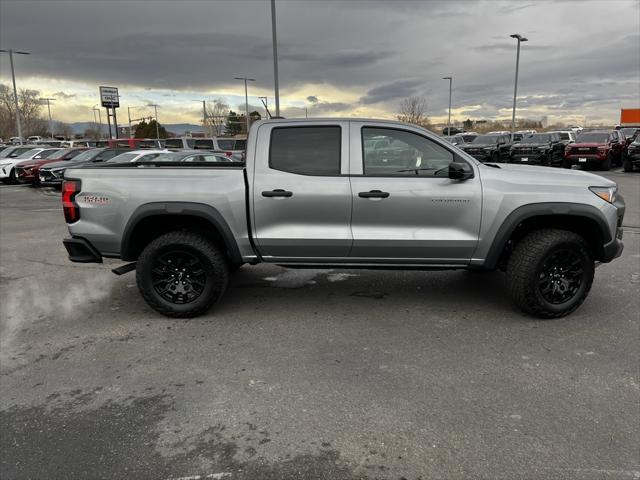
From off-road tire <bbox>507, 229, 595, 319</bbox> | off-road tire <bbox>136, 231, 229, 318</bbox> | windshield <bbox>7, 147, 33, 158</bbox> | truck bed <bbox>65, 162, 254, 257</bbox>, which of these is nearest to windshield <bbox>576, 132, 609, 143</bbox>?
off-road tire <bbox>507, 229, 595, 319</bbox>

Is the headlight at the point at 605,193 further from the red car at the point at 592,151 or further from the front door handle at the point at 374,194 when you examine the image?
the red car at the point at 592,151

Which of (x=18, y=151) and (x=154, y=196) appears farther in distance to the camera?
(x=18, y=151)

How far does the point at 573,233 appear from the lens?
183 inches

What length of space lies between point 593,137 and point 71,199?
2384 centimetres

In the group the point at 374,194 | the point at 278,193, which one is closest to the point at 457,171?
the point at 374,194

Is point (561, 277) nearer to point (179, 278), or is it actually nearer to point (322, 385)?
point (322, 385)

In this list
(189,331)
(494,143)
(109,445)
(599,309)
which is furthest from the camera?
(494,143)

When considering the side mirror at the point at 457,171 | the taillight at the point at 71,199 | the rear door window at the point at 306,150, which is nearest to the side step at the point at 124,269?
the taillight at the point at 71,199

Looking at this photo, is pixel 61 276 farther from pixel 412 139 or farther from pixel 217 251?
pixel 412 139

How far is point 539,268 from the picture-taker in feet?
15.0

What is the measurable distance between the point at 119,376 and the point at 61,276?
3.45m

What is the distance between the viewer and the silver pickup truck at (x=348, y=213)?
15.0 ft

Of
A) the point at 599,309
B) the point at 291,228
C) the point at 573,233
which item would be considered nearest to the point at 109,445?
the point at 291,228

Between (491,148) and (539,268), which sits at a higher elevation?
(491,148)
